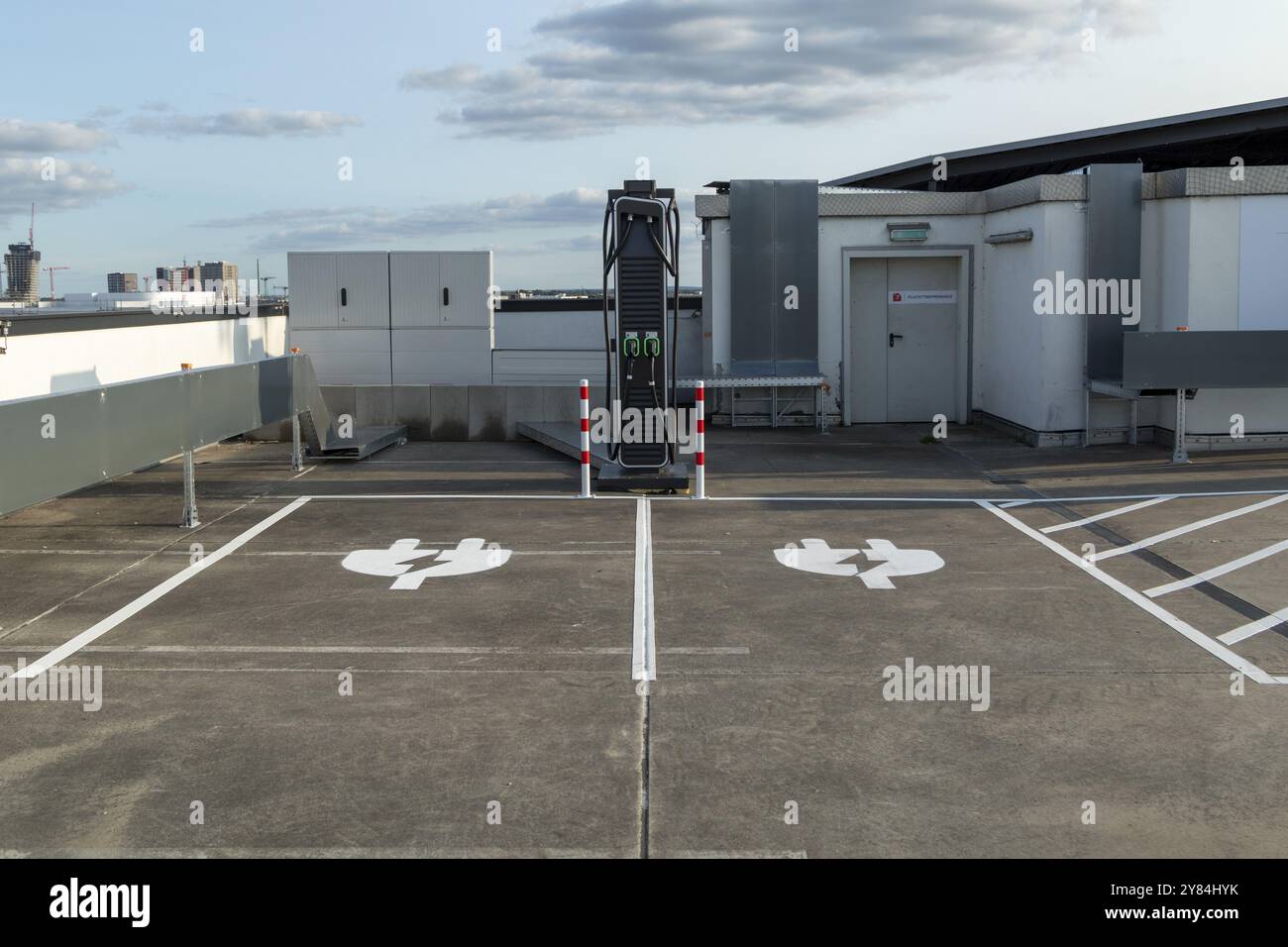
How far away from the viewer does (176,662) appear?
7926mm

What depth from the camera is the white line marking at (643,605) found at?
25.6 ft

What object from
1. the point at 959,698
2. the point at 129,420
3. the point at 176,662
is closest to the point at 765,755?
the point at 959,698

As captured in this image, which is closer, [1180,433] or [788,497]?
[788,497]

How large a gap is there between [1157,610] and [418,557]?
5.74 metres

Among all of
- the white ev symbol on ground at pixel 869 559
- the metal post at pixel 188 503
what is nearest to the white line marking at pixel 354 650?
the white ev symbol on ground at pixel 869 559

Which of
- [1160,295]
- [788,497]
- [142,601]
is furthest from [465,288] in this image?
[142,601]

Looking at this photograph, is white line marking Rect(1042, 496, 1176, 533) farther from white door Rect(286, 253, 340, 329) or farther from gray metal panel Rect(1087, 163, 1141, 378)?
white door Rect(286, 253, 340, 329)

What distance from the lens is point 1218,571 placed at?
10258 millimetres

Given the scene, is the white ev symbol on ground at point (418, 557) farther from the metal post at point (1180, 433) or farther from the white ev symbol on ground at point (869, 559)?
the metal post at point (1180, 433)

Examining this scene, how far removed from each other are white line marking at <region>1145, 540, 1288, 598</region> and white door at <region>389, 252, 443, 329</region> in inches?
527

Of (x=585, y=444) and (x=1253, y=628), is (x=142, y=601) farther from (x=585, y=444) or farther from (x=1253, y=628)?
(x=1253, y=628)

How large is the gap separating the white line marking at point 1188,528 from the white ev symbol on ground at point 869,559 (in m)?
1.44

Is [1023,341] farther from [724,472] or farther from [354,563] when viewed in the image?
[354,563]
